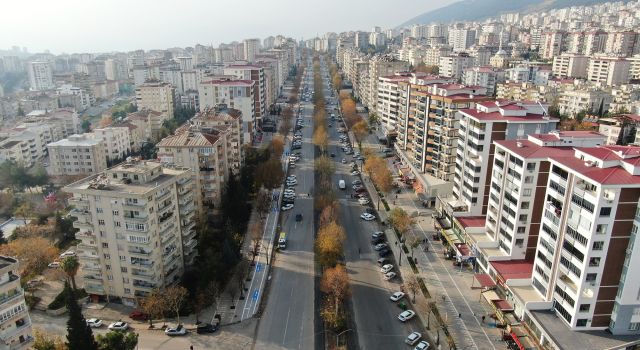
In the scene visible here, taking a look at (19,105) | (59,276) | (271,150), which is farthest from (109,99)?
(59,276)

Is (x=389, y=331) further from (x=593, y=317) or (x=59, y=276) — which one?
(x=59, y=276)

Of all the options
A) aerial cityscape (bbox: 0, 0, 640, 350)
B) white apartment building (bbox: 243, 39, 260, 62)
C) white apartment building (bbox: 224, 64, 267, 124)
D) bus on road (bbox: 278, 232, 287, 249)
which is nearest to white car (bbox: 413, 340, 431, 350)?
aerial cityscape (bbox: 0, 0, 640, 350)

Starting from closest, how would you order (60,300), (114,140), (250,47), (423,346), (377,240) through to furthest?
(423,346), (60,300), (377,240), (114,140), (250,47)

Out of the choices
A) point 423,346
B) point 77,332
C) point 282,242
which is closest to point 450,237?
point 423,346

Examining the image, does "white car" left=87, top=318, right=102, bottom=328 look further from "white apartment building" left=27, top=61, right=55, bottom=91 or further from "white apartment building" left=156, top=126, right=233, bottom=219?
"white apartment building" left=27, top=61, right=55, bottom=91

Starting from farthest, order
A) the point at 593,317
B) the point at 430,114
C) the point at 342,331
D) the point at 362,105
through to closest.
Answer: the point at 362,105, the point at 430,114, the point at 342,331, the point at 593,317

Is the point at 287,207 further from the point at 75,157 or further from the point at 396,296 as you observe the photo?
the point at 75,157
